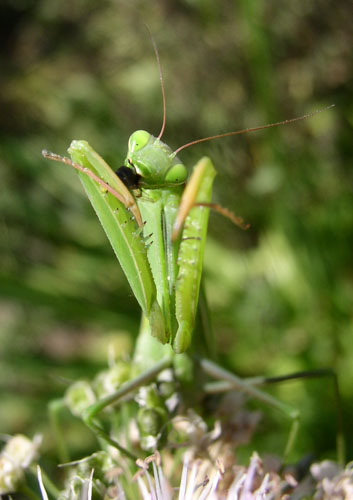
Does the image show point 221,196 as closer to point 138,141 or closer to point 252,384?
point 252,384

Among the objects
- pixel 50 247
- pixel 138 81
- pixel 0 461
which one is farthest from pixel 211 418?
pixel 138 81

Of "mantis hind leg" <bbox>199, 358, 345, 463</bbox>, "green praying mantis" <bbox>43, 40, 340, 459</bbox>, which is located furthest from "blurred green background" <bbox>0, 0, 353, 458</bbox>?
"green praying mantis" <bbox>43, 40, 340, 459</bbox>

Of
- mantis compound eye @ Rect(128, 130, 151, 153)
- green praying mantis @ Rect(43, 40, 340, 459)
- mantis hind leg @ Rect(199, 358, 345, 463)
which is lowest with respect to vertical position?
mantis hind leg @ Rect(199, 358, 345, 463)

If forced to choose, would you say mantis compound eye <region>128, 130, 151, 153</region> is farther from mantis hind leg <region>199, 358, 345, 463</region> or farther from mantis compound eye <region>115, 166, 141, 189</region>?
mantis hind leg <region>199, 358, 345, 463</region>

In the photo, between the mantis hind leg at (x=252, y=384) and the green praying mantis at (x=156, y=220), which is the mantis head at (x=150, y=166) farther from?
the mantis hind leg at (x=252, y=384)

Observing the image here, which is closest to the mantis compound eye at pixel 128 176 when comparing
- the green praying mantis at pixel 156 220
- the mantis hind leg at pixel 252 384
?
the green praying mantis at pixel 156 220
